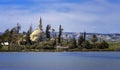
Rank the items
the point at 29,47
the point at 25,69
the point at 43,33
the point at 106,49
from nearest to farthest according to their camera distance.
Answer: the point at 25,69 → the point at 29,47 → the point at 106,49 → the point at 43,33

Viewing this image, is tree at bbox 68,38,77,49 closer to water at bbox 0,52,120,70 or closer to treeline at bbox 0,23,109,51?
treeline at bbox 0,23,109,51

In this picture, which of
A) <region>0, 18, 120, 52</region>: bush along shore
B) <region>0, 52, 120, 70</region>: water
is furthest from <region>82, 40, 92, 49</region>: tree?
<region>0, 52, 120, 70</region>: water

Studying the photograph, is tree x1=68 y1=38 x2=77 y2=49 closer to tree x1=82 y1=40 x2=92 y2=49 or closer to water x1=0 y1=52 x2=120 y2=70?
tree x1=82 y1=40 x2=92 y2=49

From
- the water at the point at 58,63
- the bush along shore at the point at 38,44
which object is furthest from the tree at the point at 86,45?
the water at the point at 58,63

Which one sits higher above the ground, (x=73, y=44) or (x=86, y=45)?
(x=73, y=44)

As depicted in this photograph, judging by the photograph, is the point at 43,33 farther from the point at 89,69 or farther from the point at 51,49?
the point at 89,69

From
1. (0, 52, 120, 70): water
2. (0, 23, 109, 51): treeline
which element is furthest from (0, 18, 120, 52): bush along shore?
(0, 52, 120, 70): water

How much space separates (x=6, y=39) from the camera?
6732 inches

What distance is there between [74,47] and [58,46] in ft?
24.9

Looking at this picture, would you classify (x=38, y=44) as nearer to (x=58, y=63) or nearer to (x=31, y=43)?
(x=31, y=43)

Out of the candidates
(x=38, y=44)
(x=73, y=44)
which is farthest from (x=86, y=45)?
(x=38, y=44)

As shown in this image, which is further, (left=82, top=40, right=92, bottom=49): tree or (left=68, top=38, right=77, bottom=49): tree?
(left=68, top=38, right=77, bottom=49): tree

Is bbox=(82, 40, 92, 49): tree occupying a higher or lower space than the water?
lower

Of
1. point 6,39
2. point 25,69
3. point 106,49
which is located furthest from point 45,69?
point 106,49
